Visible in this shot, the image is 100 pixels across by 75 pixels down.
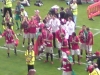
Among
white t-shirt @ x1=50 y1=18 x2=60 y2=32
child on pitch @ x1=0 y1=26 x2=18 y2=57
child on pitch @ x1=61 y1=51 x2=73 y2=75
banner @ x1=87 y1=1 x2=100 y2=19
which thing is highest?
banner @ x1=87 y1=1 x2=100 y2=19

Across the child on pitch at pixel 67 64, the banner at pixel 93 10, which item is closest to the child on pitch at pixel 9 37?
the child on pitch at pixel 67 64

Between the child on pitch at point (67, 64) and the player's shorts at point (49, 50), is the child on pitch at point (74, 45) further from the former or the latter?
the child on pitch at point (67, 64)

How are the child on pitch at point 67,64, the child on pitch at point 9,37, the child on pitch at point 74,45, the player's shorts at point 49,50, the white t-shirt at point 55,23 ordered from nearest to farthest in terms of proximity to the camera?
1. the child on pitch at point 67,64
2. the child on pitch at point 74,45
3. the player's shorts at point 49,50
4. the child on pitch at point 9,37
5. the white t-shirt at point 55,23

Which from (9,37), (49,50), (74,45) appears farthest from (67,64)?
(9,37)

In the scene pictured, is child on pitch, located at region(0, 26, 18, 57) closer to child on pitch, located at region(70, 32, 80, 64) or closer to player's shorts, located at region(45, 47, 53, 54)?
player's shorts, located at region(45, 47, 53, 54)

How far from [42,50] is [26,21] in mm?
2077

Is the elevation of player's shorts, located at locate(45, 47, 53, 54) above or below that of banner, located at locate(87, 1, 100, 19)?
below

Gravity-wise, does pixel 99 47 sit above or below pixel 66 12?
below

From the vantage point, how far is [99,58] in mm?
13422

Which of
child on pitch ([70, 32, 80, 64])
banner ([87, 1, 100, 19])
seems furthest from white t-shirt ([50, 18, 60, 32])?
banner ([87, 1, 100, 19])

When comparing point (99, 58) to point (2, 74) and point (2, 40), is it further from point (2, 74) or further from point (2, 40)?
point (2, 40)

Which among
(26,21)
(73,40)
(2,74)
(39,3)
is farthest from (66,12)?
(39,3)

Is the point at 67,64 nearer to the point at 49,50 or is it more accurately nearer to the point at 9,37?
the point at 49,50

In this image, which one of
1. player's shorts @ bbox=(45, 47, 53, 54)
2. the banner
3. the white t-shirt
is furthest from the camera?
the banner
